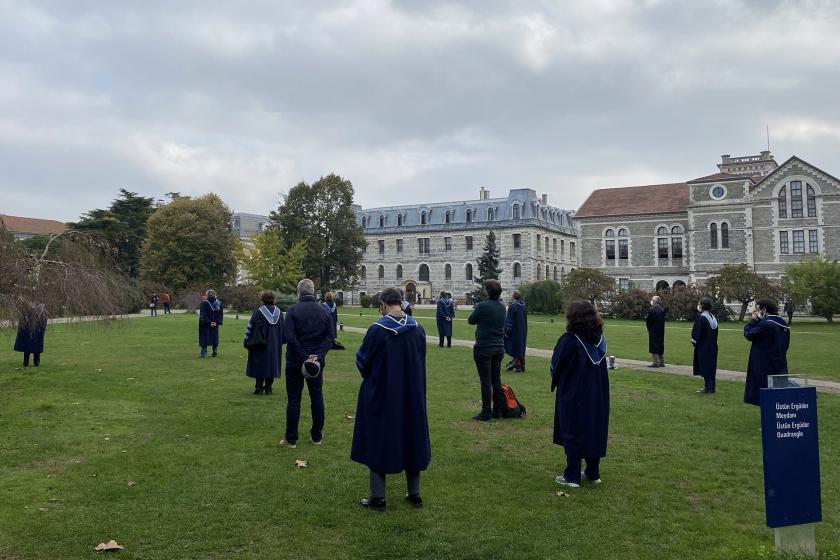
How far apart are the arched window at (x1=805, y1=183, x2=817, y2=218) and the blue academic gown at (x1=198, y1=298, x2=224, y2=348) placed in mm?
49214

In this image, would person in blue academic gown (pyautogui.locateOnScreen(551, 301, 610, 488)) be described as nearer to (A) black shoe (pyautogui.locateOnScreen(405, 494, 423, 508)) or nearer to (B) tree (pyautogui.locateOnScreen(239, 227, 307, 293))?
(A) black shoe (pyautogui.locateOnScreen(405, 494, 423, 508))

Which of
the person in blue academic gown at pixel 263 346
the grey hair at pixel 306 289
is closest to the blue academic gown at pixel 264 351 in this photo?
the person in blue academic gown at pixel 263 346

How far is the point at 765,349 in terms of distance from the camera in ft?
33.2

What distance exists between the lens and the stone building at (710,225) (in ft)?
166

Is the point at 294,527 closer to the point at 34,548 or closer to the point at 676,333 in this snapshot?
the point at 34,548

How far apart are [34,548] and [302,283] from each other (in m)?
4.18

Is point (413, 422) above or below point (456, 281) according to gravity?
below

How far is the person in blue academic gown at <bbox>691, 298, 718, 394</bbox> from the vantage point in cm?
1211

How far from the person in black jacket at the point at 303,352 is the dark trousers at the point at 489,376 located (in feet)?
7.60

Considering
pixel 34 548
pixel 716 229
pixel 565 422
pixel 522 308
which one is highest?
pixel 716 229

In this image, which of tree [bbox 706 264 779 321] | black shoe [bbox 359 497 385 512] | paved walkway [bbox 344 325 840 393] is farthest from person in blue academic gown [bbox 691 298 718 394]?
tree [bbox 706 264 779 321]

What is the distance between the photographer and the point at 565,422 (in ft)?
21.8

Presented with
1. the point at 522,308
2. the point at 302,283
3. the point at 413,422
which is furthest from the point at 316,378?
the point at 522,308

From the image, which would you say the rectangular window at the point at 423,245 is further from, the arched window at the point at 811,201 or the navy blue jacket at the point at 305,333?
the navy blue jacket at the point at 305,333
